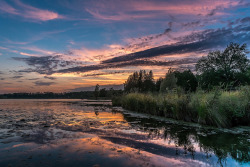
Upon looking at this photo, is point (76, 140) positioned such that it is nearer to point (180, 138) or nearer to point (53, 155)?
point (53, 155)

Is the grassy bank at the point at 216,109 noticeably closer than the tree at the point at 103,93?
Yes

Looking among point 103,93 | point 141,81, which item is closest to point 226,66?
point 141,81

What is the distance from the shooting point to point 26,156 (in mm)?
5395

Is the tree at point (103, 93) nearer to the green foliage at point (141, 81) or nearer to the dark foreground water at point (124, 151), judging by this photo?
the green foliage at point (141, 81)

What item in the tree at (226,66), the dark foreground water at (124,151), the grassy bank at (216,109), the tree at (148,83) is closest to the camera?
the dark foreground water at (124,151)

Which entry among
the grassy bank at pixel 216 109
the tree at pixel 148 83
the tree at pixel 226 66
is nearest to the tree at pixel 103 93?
the tree at pixel 148 83

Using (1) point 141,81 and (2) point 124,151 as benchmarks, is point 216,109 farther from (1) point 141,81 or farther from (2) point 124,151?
(1) point 141,81

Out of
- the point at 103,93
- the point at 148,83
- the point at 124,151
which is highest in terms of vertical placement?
the point at 148,83

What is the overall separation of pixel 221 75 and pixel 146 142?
4895cm

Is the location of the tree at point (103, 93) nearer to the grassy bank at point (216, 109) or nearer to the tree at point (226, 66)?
the tree at point (226, 66)

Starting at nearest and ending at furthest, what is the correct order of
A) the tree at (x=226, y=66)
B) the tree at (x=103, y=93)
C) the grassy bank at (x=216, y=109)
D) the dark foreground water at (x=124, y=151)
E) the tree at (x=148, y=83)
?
the dark foreground water at (x=124, y=151)
the grassy bank at (x=216, y=109)
the tree at (x=226, y=66)
the tree at (x=148, y=83)
the tree at (x=103, y=93)

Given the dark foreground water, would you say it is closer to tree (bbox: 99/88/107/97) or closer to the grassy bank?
the grassy bank

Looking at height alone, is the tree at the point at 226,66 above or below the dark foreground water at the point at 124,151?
above

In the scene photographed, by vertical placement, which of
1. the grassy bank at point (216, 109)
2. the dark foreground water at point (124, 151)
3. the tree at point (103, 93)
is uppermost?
the tree at point (103, 93)
